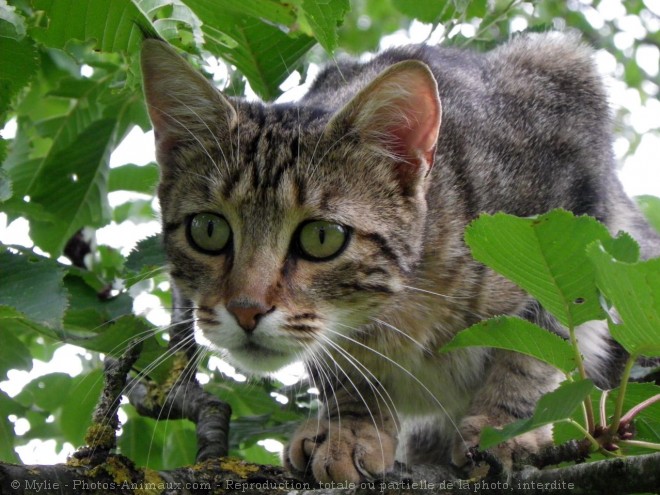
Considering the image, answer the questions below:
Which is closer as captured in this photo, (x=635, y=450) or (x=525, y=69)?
(x=635, y=450)

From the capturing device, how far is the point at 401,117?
314 cm

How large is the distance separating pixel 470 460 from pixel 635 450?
715mm

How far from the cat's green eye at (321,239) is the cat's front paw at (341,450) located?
0.71m

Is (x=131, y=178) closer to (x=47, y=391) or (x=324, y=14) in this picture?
(x=47, y=391)

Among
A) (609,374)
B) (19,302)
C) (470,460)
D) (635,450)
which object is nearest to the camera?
(635,450)

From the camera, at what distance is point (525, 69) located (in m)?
4.02

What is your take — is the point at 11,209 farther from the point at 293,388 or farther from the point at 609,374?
the point at 609,374

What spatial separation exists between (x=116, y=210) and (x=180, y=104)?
4.87 feet

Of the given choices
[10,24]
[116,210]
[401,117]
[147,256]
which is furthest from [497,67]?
[10,24]

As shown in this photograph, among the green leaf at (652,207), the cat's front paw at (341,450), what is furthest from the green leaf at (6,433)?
the green leaf at (652,207)

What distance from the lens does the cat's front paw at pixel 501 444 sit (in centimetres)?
282

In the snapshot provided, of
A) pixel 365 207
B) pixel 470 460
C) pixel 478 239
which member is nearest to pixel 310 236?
pixel 365 207

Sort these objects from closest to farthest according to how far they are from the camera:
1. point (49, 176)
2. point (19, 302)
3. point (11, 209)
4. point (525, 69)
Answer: point (19, 302), point (11, 209), point (49, 176), point (525, 69)

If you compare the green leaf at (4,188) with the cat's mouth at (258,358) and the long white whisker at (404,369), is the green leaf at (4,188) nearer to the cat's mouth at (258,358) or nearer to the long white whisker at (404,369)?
the cat's mouth at (258,358)
